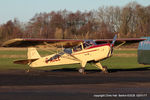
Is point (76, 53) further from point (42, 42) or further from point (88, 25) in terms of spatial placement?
point (88, 25)

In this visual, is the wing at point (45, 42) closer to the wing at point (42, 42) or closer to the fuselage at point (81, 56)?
the wing at point (42, 42)

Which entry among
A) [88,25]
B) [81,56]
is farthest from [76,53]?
[88,25]

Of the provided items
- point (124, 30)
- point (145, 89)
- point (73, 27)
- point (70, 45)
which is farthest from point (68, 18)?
point (145, 89)

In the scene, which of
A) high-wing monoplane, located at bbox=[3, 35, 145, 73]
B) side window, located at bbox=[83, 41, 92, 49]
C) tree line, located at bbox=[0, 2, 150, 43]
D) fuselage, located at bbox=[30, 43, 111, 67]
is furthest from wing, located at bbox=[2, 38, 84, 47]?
tree line, located at bbox=[0, 2, 150, 43]

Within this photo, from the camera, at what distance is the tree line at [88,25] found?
233 feet

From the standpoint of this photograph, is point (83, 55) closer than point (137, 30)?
Yes

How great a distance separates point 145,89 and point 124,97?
2.22 meters

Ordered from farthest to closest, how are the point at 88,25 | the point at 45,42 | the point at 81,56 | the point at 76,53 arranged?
the point at 88,25 < the point at 45,42 < the point at 76,53 < the point at 81,56

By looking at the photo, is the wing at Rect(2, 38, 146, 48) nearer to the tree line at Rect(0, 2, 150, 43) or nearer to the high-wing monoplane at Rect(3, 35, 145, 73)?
the high-wing monoplane at Rect(3, 35, 145, 73)

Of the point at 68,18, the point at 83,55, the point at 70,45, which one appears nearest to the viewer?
the point at 83,55

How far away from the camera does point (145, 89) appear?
1088 cm

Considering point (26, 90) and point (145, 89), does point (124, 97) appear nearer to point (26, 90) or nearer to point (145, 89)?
point (145, 89)

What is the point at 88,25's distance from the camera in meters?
81.0

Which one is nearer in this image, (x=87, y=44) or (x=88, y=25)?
(x=87, y=44)
